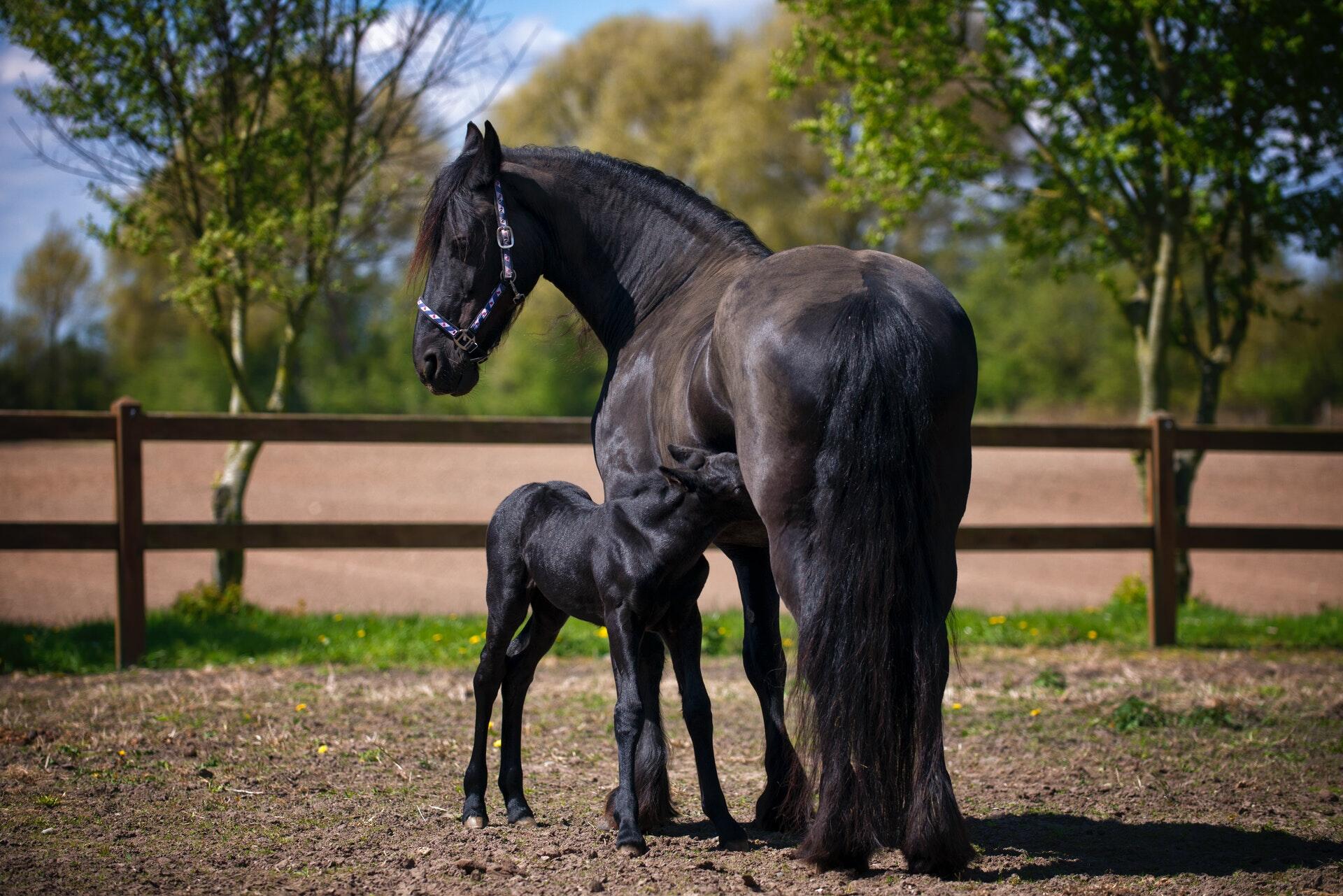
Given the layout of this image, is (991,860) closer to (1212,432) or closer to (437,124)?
(1212,432)

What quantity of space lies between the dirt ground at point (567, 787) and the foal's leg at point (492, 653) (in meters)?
0.15

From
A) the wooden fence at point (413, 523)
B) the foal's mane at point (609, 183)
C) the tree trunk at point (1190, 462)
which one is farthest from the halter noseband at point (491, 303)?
the tree trunk at point (1190, 462)

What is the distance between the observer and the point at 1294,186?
917cm

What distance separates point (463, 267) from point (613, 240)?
0.64 meters

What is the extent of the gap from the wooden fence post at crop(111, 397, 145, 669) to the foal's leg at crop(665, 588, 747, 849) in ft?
15.1

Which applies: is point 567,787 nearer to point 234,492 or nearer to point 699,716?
point 699,716

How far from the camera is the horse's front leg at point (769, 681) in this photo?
388 cm

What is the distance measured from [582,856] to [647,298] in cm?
210

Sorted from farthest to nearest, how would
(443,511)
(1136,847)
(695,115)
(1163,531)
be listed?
1. (695,115)
2. (443,511)
3. (1163,531)
4. (1136,847)

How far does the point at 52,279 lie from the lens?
39094 mm

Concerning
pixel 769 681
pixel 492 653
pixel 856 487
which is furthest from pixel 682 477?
pixel 492 653

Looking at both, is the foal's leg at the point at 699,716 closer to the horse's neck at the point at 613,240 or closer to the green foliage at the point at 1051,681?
the horse's neck at the point at 613,240

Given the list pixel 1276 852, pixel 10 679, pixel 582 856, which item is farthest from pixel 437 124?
pixel 1276 852

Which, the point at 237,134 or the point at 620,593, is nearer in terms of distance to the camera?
the point at 620,593
